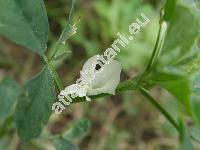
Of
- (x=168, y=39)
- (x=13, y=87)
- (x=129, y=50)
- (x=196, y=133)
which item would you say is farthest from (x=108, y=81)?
(x=129, y=50)

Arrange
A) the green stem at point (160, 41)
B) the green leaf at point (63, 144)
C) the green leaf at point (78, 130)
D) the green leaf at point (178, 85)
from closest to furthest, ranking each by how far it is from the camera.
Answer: the green leaf at point (178, 85), the green stem at point (160, 41), the green leaf at point (63, 144), the green leaf at point (78, 130)

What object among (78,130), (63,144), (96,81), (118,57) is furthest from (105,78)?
(118,57)

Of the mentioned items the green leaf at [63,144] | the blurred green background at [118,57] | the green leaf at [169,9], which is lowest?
the green leaf at [169,9]

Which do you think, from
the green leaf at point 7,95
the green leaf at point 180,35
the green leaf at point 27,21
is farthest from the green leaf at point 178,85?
the green leaf at point 7,95

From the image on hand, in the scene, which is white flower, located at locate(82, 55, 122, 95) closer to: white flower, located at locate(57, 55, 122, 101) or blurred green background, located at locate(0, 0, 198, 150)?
white flower, located at locate(57, 55, 122, 101)

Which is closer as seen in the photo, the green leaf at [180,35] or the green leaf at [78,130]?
the green leaf at [180,35]

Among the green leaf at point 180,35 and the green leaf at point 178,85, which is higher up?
the green leaf at point 180,35

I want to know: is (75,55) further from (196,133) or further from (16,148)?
(196,133)

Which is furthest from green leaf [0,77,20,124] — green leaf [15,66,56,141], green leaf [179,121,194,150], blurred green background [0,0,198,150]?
blurred green background [0,0,198,150]

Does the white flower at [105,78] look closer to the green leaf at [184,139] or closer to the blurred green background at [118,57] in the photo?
the green leaf at [184,139]
